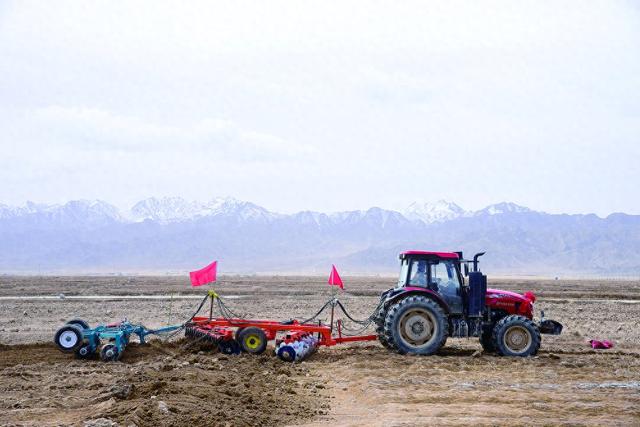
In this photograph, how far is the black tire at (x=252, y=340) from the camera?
14953 mm

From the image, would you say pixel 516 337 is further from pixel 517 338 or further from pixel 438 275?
pixel 438 275

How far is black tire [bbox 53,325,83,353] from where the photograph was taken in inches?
571

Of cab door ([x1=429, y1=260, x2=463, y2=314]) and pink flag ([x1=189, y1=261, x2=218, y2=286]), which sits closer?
cab door ([x1=429, y1=260, x2=463, y2=314])

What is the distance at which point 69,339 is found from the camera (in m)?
14.5

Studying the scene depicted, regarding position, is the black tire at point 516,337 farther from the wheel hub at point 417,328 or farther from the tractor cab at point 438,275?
the wheel hub at point 417,328

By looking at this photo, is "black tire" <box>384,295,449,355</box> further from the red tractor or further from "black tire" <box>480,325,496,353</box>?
"black tire" <box>480,325,496,353</box>

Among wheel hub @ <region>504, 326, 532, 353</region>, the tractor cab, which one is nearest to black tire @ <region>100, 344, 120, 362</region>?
the tractor cab

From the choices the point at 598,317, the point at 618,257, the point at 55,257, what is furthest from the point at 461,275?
the point at 55,257

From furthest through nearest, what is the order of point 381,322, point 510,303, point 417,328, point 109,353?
1. point 510,303
2. point 381,322
3. point 417,328
4. point 109,353

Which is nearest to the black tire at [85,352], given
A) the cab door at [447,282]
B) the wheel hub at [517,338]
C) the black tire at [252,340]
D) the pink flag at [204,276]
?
the pink flag at [204,276]

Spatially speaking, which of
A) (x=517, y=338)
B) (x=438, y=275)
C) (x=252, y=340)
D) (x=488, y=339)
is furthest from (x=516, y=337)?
(x=252, y=340)

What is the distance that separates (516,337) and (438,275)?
6.72ft

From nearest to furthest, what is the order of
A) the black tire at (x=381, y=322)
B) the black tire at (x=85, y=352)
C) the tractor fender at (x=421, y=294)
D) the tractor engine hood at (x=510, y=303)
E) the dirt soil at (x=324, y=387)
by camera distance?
the dirt soil at (x=324, y=387) < the black tire at (x=85, y=352) < the tractor fender at (x=421, y=294) < the black tire at (x=381, y=322) < the tractor engine hood at (x=510, y=303)

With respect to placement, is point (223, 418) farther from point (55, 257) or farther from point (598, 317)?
point (55, 257)
